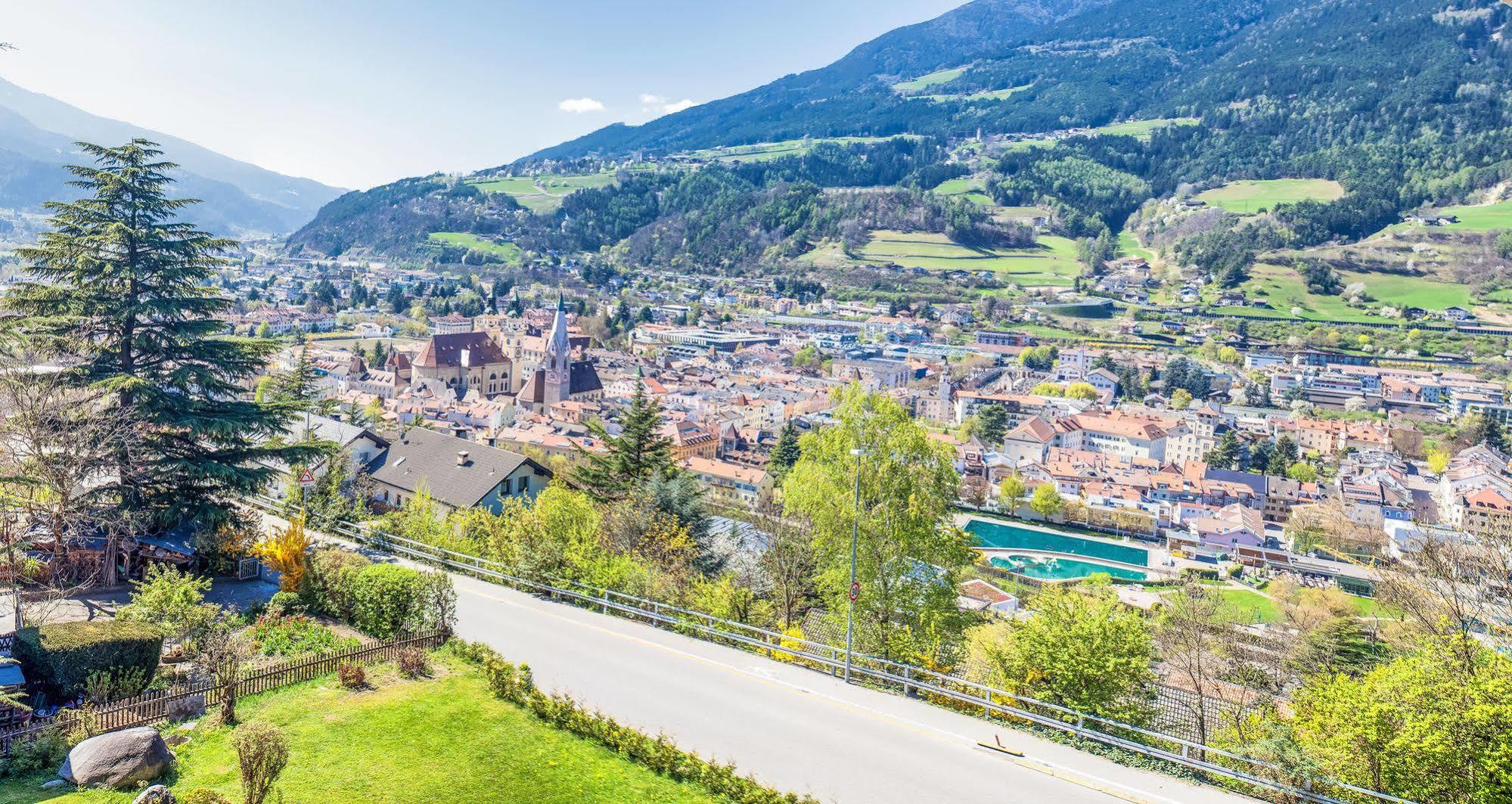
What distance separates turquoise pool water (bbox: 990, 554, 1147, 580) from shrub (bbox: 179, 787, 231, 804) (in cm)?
5128

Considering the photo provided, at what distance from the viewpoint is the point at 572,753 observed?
1089 cm

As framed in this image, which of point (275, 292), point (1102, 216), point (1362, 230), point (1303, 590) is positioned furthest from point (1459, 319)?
point (275, 292)

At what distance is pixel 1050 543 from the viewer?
211 feet

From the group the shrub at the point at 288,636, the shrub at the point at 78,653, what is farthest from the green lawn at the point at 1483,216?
the shrub at the point at 78,653

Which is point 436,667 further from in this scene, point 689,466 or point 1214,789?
point 689,466

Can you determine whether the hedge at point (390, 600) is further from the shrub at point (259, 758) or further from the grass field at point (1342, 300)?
the grass field at point (1342, 300)

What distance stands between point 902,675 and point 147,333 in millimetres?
16487

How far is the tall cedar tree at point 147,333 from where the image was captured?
56.3 feet

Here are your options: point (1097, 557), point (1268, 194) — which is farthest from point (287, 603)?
point (1268, 194)

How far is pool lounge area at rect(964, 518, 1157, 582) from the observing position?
57094 millimetres

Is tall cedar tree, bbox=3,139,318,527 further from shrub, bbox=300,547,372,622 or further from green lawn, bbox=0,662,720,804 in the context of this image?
green lawn, bbox=0,662,720,804

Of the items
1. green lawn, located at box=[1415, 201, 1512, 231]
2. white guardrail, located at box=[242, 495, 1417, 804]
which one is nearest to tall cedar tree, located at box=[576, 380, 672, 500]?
white guardrail, located at box=[242, 495, 1417, 804]

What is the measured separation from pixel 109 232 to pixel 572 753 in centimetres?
1447

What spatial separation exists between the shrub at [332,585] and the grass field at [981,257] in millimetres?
155804
